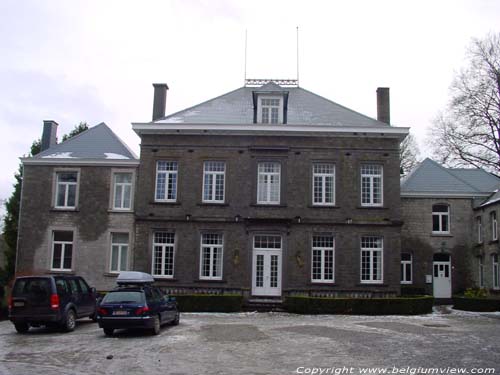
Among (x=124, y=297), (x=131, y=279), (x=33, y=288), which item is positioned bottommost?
(x=124, y=297)

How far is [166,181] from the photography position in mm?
27234

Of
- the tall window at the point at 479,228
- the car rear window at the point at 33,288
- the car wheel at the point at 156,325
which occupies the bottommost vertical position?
the car wheel at the point at 156,325

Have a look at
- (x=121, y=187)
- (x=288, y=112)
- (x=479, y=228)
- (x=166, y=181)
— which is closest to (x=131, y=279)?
(x=166, y=181)

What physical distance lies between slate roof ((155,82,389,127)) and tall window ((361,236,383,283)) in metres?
5.48

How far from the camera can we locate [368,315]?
23.0m

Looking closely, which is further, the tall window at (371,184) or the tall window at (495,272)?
the tall window at (495,272)

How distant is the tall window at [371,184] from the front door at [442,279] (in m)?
7.00

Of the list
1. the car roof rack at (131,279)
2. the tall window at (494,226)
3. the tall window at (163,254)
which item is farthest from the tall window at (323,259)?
the tall window at (494,226)

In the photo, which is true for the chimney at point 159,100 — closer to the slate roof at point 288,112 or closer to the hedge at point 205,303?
the slate roof at point 288,112

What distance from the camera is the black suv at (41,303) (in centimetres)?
1641

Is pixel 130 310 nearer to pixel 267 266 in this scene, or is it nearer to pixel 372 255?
pixel 267 266

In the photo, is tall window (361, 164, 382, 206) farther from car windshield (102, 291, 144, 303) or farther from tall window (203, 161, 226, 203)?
car windshield (102, 291, 144, 303)

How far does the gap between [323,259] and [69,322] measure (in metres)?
12.9

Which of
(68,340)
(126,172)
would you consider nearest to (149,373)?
(68,340)
